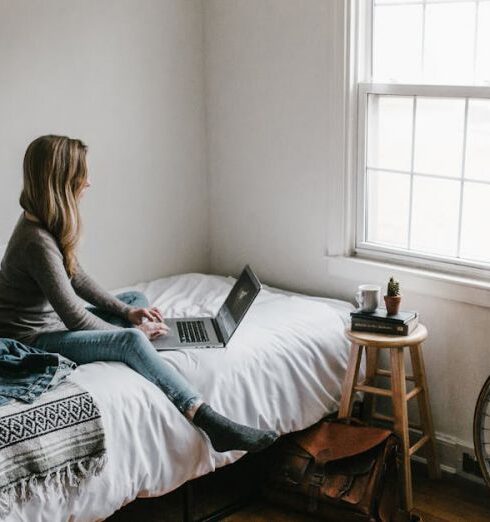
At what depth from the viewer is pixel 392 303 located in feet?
9.91

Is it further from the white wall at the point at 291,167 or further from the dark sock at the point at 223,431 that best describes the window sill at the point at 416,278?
the dark sock at the point at 223,431

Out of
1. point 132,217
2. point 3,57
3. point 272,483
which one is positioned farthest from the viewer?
point 132,217

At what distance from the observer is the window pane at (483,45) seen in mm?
2945

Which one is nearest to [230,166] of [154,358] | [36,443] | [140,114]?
[140,114]

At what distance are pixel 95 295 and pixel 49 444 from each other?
0.85 m

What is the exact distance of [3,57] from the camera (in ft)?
10.7

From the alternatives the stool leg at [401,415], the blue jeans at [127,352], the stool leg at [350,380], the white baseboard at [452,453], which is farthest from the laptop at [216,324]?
the white baseboard at [452,453]

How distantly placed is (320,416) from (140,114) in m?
1.57

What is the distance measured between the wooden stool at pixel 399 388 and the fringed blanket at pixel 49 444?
1039 millimetres

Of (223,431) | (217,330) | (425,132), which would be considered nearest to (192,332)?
(217,330)

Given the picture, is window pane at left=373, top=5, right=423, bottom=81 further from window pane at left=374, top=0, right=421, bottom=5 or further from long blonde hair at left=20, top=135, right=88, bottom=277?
long blonde hair at left=20, top=135, right=88, bottom=277

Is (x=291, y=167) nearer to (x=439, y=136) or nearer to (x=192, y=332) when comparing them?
(x=439, y=136)

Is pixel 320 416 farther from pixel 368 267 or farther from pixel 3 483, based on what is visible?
pixel 3 483

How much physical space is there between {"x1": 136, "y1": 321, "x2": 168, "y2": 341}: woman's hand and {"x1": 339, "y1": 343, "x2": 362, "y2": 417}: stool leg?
0.68 m
